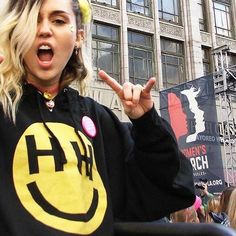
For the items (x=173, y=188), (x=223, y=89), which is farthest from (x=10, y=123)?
(x=223, y=89)

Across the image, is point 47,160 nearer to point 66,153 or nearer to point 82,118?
point 66,153

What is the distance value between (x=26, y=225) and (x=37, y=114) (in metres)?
0.32

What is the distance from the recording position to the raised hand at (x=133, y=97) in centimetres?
132

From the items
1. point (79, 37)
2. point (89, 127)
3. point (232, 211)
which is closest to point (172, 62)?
point (232, 211)

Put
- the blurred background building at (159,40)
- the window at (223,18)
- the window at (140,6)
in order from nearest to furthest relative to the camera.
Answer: the blurred background building at (159,40) → the window at (140,6) → the window at (223,18)

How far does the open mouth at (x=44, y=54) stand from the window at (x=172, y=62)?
15.5 m

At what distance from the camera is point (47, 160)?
4.09 ft

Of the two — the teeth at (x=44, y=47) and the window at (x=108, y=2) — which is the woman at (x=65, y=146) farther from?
the window at (x=108, y=2)

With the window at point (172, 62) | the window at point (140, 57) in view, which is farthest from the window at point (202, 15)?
the window at point (140, 57)

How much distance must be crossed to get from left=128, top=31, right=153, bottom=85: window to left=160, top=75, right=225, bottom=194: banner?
14.0ft

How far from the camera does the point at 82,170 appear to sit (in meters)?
1.31

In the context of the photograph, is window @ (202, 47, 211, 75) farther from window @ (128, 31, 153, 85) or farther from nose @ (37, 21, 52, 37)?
nose @ (37, 21, 52, 37)

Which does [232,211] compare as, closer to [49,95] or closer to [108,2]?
[49,95]

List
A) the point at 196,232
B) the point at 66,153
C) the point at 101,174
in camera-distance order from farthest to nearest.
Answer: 1. the point at 101,174
2. the point at 66,153
3. the point at 196,232
